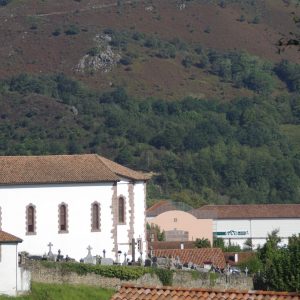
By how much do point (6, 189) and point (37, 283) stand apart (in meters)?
11.2

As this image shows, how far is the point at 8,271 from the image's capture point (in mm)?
60781

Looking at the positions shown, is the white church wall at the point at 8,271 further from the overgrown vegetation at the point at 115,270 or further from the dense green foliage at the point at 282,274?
the dense green foliage at the point at 282,274

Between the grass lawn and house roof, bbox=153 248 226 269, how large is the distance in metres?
20.2

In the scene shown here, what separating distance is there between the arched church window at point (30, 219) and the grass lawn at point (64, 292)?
9.93 metres

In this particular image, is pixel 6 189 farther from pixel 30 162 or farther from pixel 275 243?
pixel 275 243

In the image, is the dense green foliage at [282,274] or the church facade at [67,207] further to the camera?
the church facade at [67,207]

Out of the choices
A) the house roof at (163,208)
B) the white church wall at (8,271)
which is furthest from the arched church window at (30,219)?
the house roof at (163,208)

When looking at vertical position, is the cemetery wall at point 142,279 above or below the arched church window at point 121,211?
below

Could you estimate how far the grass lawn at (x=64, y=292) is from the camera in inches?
2372

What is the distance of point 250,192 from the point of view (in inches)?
7697

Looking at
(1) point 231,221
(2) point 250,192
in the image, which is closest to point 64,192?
(1) point 231,221

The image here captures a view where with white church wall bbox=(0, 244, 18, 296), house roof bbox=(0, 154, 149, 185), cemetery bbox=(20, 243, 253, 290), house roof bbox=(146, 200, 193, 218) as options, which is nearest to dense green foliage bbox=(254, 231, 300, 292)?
cemetery bbox=(20, 243, 253, 290)

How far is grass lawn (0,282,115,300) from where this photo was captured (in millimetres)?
60250

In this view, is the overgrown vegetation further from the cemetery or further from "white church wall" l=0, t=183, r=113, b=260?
"white church wall" l=0, t=183, r=113, b=260
